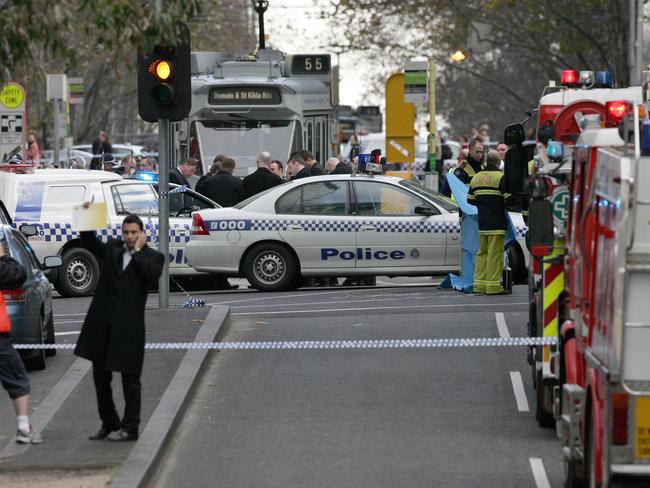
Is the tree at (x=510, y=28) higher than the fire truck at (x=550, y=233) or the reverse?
higher

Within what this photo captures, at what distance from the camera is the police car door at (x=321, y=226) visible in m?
21.7

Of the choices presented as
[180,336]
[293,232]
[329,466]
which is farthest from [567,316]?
[293,232]

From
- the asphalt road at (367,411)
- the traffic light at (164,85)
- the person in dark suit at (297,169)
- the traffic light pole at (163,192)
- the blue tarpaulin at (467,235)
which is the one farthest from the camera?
the person in dark suit at (297,169)

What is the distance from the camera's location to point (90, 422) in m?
11.7

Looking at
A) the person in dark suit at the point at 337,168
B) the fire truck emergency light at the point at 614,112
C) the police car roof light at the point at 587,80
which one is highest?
the police car roof light at the point at 587,80

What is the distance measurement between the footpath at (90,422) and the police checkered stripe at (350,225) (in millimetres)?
5409

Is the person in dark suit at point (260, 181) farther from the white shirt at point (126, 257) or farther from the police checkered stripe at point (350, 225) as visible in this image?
the white shirt at point (126, 257)

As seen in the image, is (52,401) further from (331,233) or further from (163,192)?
(331,233)

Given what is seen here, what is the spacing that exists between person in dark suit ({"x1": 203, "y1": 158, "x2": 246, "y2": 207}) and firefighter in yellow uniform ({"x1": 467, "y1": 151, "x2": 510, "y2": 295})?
5747 millimetres

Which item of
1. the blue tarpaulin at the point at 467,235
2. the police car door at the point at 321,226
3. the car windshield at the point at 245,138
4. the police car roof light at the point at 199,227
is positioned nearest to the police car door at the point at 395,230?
the police car door at the point at 321,226

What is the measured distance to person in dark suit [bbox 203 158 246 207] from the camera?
2481cm

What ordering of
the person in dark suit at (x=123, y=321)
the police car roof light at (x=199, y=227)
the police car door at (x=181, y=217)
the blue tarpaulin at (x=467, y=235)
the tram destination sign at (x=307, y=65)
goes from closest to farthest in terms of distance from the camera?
the person in dark suit at (x=123, y=321) → the blue tarpaulin at (x=467, y=235) → the police car roof light at (x=199, y=227) → the police car door at (x=181, y=217) → the tram destination sign at (x=307, y=65)

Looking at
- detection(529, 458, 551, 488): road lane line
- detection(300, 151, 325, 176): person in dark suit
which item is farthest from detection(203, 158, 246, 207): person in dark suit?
detection(529, 458, 551, 488): road lane line

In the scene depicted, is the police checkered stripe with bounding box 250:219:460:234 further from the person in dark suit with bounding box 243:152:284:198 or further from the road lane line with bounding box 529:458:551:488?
the road lane line with bounding box 529:458:551:488
